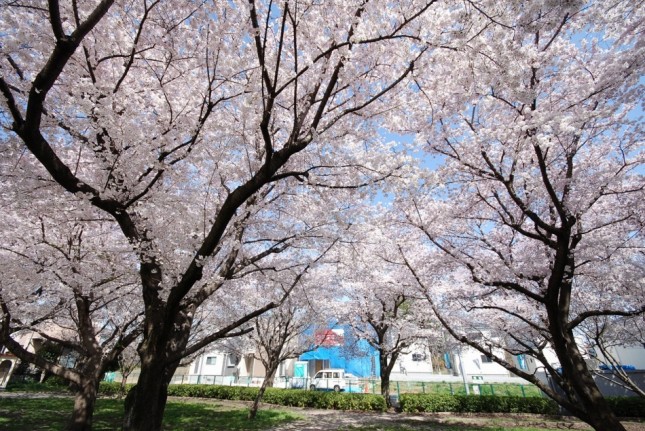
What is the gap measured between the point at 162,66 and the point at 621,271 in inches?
523

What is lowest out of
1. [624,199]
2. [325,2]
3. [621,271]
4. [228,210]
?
[228,210]

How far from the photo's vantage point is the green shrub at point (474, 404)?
51.1ft

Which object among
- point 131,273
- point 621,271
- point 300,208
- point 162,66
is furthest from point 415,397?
point 162,66

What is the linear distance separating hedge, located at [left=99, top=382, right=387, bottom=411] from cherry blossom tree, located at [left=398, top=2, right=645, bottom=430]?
9.98 meters

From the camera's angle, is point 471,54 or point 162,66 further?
point 162,66

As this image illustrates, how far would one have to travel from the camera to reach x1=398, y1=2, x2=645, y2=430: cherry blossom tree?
15.4 feet

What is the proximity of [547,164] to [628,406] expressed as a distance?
13.8 m

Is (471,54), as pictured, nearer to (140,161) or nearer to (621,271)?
(140,161)

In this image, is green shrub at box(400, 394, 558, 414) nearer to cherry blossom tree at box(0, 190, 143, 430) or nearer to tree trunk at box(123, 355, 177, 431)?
cherry blossom tree at box(0, 190, 143, 430)

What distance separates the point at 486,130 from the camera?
6715 mm

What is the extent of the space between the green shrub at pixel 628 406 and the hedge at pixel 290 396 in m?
9.78

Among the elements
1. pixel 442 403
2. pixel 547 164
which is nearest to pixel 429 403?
pixel 442 403

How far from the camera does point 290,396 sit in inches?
747

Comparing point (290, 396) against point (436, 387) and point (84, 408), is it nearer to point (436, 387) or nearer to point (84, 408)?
point (436, 387)
